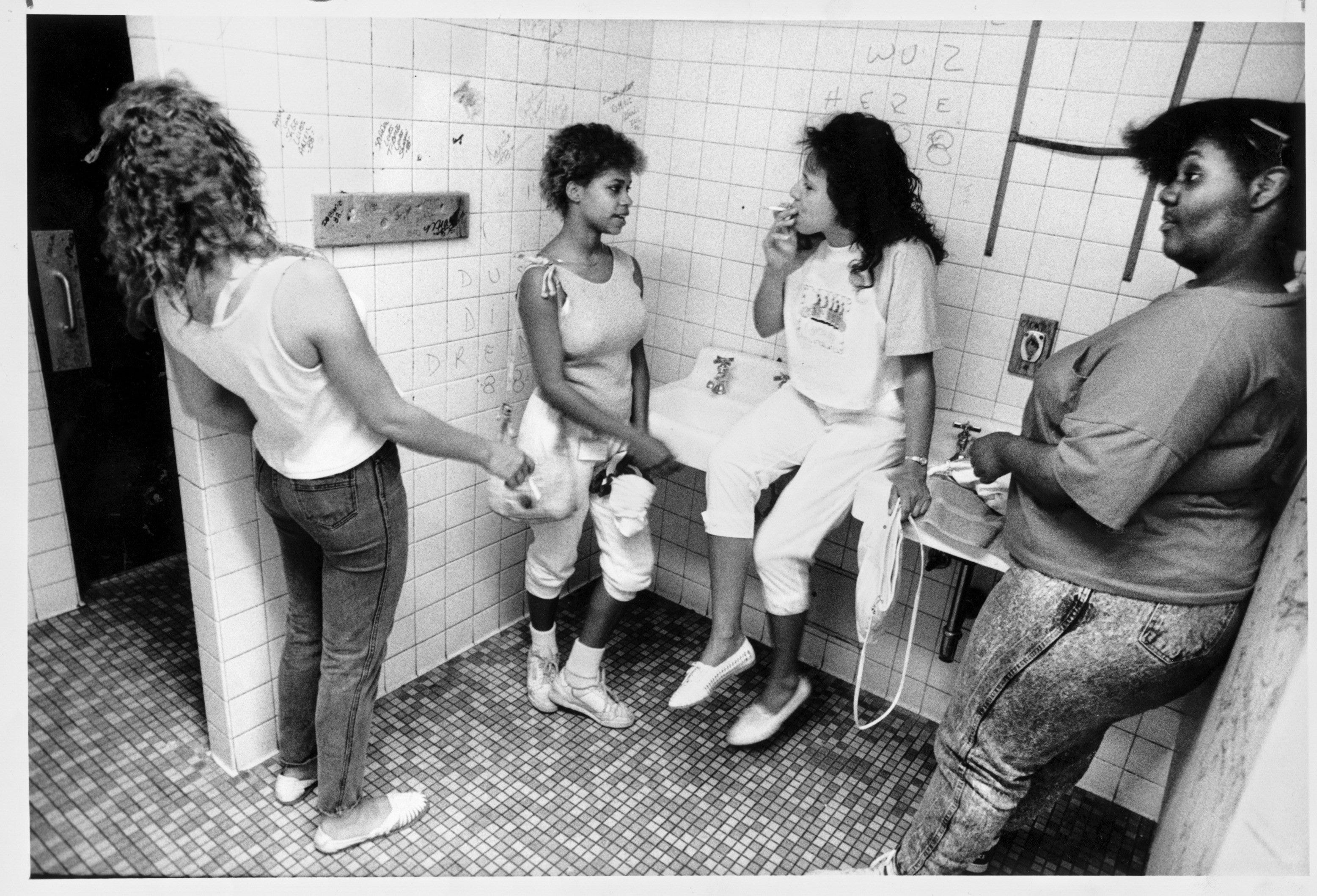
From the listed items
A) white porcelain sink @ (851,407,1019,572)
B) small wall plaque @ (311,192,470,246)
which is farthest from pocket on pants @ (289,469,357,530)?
white porcelain sink @ (851,407,1019,572)

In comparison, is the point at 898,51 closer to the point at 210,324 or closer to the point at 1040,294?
the point at 1040,294

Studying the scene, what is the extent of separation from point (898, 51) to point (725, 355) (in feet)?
2.50

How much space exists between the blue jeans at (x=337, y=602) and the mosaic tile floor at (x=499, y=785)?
18 centimetres

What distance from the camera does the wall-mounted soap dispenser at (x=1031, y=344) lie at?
170 cm

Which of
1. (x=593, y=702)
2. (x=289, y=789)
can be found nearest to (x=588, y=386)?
(x=593, y=702)

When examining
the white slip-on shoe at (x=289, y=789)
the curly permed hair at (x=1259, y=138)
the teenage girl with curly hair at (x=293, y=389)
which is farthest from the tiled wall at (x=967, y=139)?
the white slip-on shoe at (x=289, y=789)

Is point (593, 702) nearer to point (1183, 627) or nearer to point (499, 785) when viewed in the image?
point (499, 785)

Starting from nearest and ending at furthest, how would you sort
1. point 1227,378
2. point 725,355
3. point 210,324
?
point 1227,378 < point 210,324 < point 725,355

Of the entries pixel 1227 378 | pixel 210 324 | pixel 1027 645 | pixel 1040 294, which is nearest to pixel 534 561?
pixel 210 324

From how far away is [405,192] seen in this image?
62.6 inches

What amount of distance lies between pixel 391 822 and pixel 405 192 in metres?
1.17

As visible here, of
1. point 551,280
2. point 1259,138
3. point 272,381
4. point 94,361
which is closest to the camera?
point 1259,138

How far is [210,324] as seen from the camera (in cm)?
114

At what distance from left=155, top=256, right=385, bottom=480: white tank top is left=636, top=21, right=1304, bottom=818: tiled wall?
1023mm
